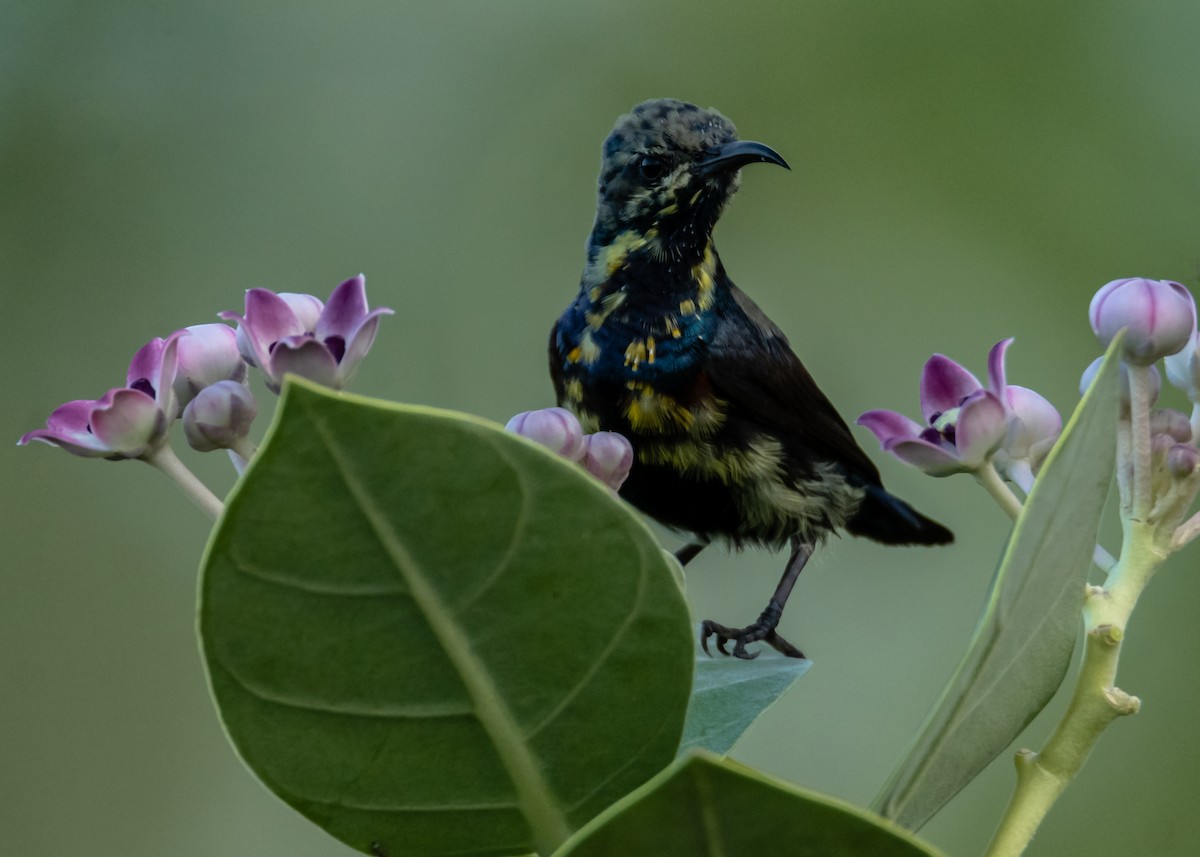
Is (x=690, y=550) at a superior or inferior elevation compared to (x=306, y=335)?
inferior

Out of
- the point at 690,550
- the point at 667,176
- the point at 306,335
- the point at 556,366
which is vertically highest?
the point at 667,176

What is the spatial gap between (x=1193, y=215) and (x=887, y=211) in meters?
0.85

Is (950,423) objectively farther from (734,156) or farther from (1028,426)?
(734,156)

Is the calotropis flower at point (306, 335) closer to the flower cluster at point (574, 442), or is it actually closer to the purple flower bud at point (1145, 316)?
the flower cluster at point (574, 442)

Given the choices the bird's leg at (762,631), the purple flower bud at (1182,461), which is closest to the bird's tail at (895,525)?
the bird's leg at (762,631)

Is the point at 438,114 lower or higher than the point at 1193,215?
lower

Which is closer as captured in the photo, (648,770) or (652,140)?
(648,770)

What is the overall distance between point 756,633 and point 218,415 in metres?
0.78

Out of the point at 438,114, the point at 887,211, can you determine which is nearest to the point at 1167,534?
the point at 887,211

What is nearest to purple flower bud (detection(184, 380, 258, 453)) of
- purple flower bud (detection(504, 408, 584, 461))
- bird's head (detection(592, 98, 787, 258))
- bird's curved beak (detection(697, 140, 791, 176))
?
purple flower bud (detection(504, 408, 584, 461))

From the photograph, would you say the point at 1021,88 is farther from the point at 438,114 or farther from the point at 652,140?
the point at 652,140

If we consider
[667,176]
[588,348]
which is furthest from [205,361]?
[667,176]

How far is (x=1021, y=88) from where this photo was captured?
12.4 feet

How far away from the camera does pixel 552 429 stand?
0.64 m
